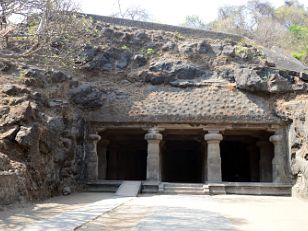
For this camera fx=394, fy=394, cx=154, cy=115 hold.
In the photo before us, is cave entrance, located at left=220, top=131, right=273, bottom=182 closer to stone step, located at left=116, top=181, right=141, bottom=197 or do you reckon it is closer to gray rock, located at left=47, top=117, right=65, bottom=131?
stone step, located at left=116, top=181, right=141, bottom=197

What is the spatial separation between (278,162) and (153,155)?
4754mm

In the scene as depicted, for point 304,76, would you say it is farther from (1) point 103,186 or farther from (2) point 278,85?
(1) point 103,186

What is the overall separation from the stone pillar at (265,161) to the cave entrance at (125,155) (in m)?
5.17

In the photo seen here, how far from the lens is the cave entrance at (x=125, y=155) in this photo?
679 inches

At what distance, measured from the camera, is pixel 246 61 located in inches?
721

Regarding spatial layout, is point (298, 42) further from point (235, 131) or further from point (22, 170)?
point (22, 170)

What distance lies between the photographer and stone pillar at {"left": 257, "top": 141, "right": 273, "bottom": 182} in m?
16.4

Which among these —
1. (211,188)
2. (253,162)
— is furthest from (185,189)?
(253,162)

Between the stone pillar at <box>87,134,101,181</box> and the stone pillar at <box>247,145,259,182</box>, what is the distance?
25.3 ft

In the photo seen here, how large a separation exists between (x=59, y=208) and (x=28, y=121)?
3142 millimetres

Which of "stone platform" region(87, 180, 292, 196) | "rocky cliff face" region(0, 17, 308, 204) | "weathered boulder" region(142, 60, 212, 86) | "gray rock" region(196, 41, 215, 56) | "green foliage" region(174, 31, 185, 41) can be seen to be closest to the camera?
"rocky cliff face" region(0, 17, 308, 204)

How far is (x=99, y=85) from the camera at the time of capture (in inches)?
664

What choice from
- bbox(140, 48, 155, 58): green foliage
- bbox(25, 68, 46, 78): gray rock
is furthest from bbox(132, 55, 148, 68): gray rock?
bbox(25, 68, 46, 78): gray rock

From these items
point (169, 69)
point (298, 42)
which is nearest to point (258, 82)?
point (169, 69)
